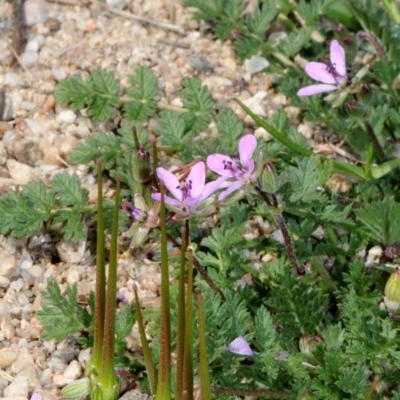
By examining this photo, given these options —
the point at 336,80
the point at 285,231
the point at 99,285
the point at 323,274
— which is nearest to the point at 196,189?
the point at 285,231

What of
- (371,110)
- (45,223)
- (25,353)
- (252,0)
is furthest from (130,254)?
(252,0)

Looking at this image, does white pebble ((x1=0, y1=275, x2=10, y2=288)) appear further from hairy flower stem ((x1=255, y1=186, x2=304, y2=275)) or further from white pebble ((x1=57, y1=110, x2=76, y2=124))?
hairy flower stem ((x1=255, y1=186, x2=304, y2=275))


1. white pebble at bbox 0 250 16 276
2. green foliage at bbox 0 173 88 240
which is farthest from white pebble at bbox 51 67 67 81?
white pebble at bbox 0 250 16 276

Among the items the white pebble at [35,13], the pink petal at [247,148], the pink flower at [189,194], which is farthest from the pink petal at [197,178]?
the white pebble at [35,13]

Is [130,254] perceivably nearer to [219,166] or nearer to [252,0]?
[219,166]

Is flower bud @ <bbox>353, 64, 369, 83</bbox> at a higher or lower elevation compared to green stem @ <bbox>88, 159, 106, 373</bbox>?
higher

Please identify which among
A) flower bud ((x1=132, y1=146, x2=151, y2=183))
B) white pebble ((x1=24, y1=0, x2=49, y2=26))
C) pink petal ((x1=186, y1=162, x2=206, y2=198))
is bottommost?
white pebble ((x1=24, y1=0, x2=49, y2=26))

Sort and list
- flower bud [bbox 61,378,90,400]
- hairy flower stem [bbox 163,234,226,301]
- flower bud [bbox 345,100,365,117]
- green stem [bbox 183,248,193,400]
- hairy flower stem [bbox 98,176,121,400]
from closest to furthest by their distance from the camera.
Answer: green stem [bbox 183,248,193,400] → hairy flower stem [bbox 98,176,121,400] → flower bud [bbox 61,378,90,400] → hairy flower stem [bbox 163,234,226,301] → flower bud [bbox 345,100,365,117]
